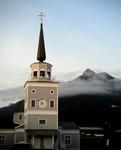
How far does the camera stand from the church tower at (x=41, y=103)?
1866cm

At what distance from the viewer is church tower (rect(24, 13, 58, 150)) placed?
1866cm

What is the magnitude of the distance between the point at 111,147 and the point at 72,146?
365cm

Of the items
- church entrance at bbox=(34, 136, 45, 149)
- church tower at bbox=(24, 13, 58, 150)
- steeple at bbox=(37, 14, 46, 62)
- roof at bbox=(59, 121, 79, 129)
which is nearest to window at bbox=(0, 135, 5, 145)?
church tower at bbox=(24, 13, 58, 150)

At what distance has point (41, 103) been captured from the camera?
1917 cm

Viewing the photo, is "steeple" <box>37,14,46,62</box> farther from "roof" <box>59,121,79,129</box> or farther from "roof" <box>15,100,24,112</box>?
"roof" <box>59,121,79,129</box>

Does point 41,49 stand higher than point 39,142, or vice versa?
point 41,49

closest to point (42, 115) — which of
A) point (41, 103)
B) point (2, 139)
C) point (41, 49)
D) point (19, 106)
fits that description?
point (41, 103)

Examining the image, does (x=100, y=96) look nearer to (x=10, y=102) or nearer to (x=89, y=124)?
(x=89, y=124)

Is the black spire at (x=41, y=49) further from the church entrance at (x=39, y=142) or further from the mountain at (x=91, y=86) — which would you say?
the church entrance at (x=39, y=142)

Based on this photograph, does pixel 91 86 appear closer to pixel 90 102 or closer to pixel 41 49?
pixel 90 102

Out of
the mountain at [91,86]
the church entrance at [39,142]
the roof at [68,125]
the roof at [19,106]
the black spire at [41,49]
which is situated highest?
the black spire at [41,49]

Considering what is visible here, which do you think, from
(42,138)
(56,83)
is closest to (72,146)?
(42,138)

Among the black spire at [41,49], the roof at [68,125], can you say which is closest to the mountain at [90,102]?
the roof at [68,125]

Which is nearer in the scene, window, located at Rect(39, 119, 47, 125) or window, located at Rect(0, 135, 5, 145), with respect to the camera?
window, located at Rect(39, 119, 47, 125)
